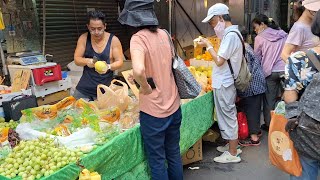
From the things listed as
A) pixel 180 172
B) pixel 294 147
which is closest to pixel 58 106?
pixel 180 172

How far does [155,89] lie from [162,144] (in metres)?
0.49

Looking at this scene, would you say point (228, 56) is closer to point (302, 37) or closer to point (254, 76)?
point (302, 37)

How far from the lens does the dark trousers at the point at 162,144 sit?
93.7 inches

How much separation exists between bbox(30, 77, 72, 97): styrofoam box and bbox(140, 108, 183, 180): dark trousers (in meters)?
2.66

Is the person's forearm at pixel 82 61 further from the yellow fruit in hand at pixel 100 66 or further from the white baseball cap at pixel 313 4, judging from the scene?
the white baseball cap at pixel 313 4

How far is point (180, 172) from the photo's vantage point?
8.84 ft

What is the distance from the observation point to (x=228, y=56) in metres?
3.42

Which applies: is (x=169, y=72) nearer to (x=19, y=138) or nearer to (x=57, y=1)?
(x=19, y=138)

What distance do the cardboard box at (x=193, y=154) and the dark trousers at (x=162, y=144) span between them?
3.60ft

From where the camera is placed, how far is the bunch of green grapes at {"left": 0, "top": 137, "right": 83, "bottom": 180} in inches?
70.8

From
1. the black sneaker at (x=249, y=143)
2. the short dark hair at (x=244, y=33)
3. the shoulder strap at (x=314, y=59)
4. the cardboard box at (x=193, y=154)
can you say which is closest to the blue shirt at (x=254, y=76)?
the black sneaker at (x=249, y=143)

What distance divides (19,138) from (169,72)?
1.31 m

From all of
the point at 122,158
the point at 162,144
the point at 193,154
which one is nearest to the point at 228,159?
the point at 193,154

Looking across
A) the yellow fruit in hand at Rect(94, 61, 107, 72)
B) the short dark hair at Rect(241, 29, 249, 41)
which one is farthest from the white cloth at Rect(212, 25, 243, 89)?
the short dark hair at Rect(241, 29, 249, 41)
